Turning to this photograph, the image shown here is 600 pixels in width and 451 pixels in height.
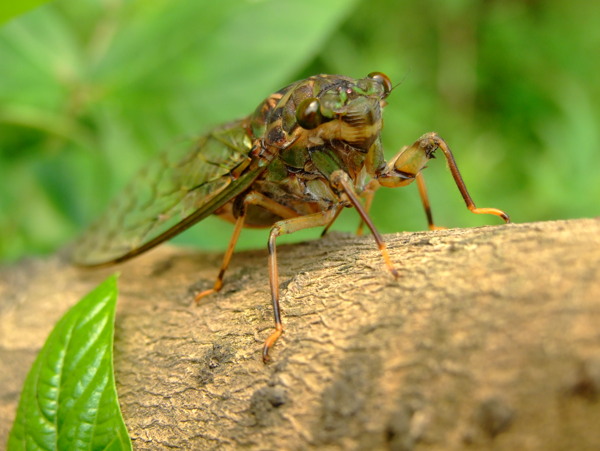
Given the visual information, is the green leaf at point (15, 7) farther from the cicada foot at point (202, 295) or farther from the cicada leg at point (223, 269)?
the cicada foot at point (202, 295)

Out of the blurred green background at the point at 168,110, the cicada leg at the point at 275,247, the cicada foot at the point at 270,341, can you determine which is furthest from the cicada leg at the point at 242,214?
the blurred green background at the point at 168,110

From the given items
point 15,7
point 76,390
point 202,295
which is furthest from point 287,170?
point 15,7

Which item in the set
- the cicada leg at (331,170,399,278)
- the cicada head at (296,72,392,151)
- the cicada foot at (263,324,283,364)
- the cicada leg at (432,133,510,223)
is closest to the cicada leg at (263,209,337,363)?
the cicada foot at (263,324,283,364)

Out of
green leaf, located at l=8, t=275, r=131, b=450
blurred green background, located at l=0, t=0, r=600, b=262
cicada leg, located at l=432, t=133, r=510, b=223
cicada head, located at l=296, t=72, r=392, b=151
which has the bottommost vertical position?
green leaf, located at l=8, t=275, r=131, b=450

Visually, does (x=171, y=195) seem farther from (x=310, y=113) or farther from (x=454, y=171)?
(x=454, y=171)

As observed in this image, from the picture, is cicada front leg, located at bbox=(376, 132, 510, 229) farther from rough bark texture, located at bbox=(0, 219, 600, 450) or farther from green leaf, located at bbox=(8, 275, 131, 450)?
green leaf, located at bbox=(8, 275, 131, 450)

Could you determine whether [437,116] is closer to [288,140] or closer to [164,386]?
[288,140]
